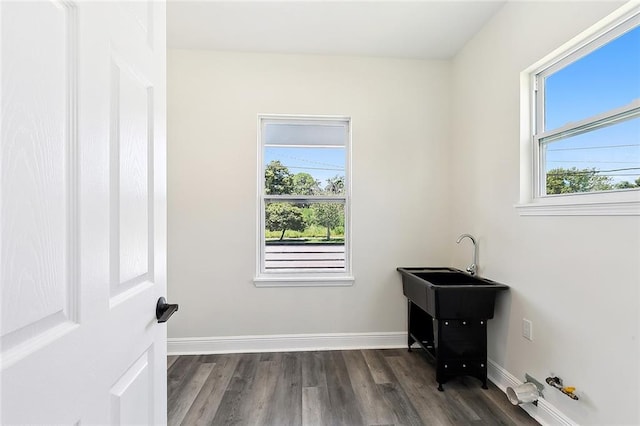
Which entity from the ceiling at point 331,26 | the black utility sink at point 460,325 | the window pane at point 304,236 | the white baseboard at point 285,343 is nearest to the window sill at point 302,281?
the window pane at point 304,236

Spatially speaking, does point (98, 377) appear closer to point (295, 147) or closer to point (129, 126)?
point (129, 126)

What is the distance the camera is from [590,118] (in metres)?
1.56

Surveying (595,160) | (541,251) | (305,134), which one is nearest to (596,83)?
(595,160)

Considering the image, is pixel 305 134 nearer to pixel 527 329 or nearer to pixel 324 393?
pixel 324 393

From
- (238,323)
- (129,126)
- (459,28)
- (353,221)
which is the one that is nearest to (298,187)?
(353,221)

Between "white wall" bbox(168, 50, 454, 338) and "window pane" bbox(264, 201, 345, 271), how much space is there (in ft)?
0.57

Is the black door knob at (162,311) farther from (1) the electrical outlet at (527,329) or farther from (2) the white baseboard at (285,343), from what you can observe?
(1) the electrical outlet at (527,329)

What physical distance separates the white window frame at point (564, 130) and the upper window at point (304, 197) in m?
1.41

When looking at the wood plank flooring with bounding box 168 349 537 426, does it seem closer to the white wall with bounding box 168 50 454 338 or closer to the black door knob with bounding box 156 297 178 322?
the white wall with bounding box 168 50 454 338

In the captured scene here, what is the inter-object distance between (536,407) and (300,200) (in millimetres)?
2225

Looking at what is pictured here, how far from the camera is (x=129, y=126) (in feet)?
2.57

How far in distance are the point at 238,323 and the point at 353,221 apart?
1.41 meters

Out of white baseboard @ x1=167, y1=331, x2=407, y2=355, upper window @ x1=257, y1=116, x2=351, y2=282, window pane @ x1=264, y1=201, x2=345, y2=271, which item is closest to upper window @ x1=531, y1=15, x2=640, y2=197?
upper window @ x1=257, y1=116, x2=351, y2=282

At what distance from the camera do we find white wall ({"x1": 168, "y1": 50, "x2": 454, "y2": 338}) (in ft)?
8.65
